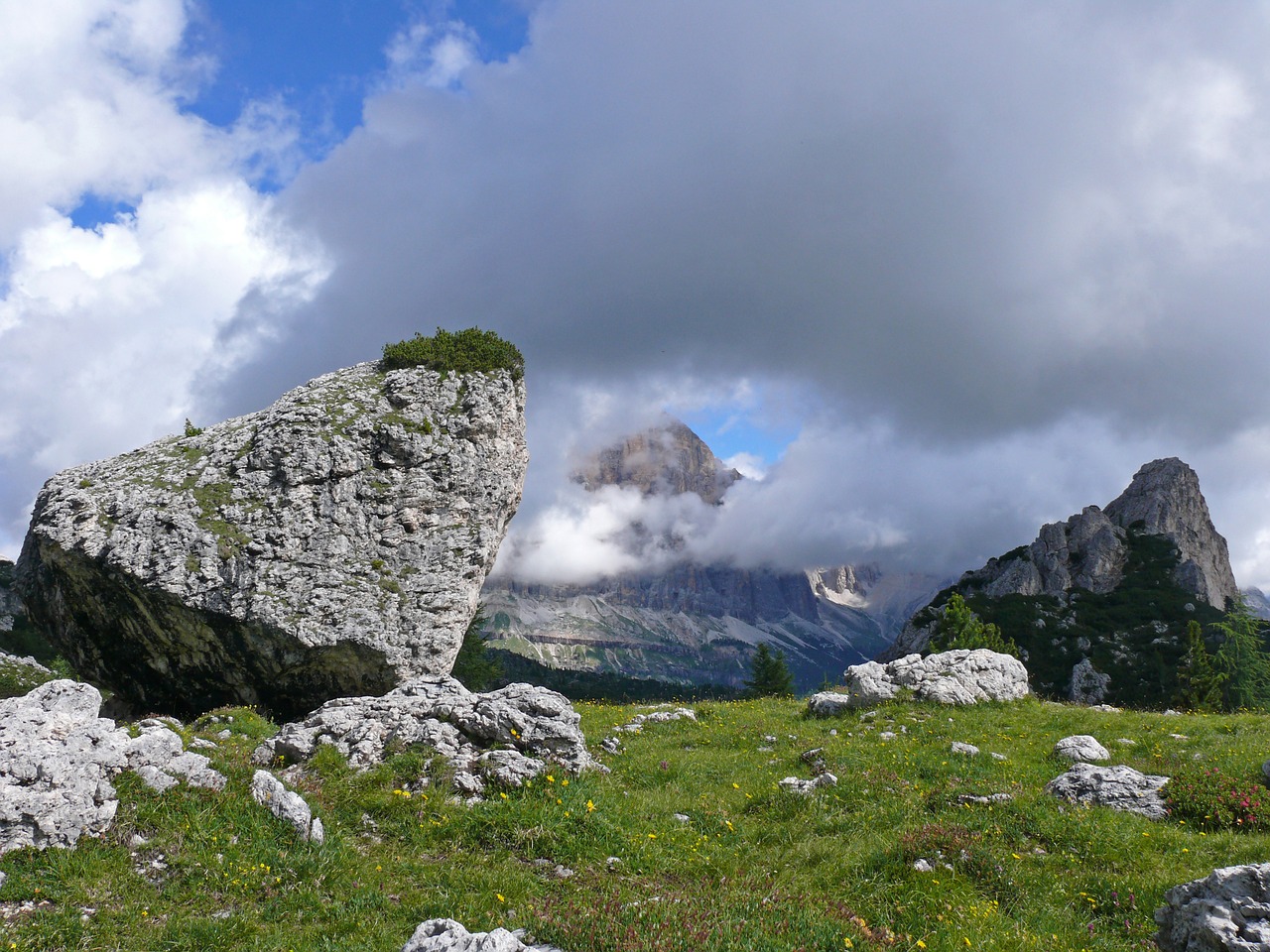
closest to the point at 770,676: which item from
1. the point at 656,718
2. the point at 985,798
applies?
the point at 656,718

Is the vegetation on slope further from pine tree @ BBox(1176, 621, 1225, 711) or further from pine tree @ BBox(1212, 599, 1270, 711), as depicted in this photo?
pine tree @ BBox(1212, 599, 1270, 711)

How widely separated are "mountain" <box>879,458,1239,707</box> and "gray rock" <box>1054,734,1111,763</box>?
95662 mm

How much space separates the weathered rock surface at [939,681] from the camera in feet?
86.9

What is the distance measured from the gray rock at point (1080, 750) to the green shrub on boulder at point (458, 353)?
85.1 ft

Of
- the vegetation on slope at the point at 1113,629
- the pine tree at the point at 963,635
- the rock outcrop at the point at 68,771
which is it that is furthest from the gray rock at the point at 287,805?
the vegetation on slope at the point at 1113,629

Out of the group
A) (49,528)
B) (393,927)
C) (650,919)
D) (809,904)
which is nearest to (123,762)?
(393,927)

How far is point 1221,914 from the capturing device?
8039 mm

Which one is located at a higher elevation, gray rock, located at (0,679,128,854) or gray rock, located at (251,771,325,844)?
gray rock, located at (0,679,128,854)

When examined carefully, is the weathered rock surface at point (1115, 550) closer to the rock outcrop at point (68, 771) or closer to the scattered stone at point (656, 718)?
the scattered stone at point (656, 718)

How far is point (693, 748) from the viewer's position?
2127cm

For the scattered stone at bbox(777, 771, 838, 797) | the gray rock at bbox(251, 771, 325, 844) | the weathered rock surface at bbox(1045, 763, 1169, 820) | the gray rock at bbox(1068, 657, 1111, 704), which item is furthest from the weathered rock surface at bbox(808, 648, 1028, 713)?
the gray rock at bbox(1068, 657, 1111, 704)

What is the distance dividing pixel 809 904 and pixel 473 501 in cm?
2251

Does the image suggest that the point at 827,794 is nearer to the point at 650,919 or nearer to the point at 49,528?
the point at 650,919

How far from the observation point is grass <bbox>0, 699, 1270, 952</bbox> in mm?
8812
